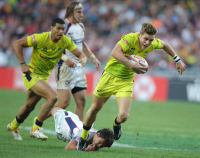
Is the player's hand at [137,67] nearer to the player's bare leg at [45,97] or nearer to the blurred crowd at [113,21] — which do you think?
the player's bare leg at [45,97]

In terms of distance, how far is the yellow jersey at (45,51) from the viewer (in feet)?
23.4

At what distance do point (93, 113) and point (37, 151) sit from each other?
1.08 metres

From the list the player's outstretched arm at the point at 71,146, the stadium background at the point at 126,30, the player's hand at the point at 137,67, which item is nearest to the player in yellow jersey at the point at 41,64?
the player's outstretched arm at the point at 71,146

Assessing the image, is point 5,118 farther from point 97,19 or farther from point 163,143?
point 97,19

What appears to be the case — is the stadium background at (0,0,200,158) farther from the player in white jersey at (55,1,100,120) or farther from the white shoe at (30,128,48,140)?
the white shoe at (30,128,48,140)

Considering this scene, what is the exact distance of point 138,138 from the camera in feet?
26.6

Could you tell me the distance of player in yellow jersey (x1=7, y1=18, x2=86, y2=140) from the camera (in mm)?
6949

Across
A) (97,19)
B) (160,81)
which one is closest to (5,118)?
(160,81)

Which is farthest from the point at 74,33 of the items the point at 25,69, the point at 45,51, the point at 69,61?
the point at 25,69

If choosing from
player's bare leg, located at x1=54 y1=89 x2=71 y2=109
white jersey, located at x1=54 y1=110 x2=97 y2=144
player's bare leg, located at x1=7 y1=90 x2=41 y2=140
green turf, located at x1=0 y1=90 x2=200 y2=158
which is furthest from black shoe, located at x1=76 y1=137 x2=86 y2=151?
player's bare leg, located at x1=54 y1=89 x2=71 y2=109

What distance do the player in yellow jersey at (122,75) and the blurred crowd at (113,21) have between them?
12.8 m

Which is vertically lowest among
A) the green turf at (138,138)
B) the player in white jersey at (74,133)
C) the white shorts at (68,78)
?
the green turf at (138,138)

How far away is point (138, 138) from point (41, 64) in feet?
8.48

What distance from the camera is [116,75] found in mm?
6426
